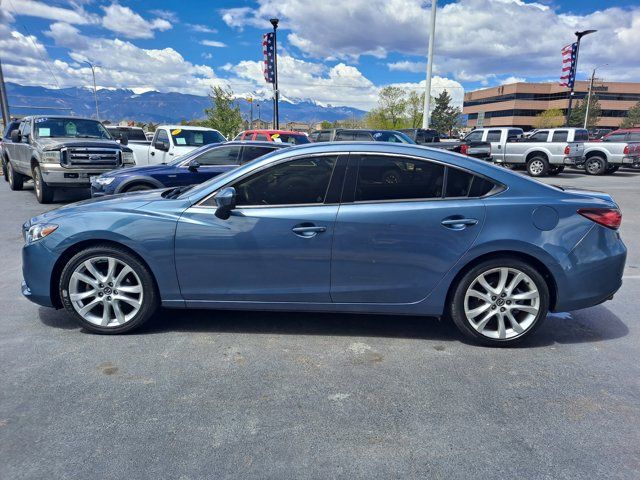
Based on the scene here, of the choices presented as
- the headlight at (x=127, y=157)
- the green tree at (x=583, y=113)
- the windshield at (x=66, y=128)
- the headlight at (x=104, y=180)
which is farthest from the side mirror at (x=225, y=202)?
the green tree at (x=583, y=113)

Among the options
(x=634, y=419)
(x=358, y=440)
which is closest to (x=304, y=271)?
(x=358, y=440)

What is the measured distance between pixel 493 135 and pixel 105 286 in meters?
19.8

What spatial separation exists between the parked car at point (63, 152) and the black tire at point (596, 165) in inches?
720

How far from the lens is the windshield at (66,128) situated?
10789mm

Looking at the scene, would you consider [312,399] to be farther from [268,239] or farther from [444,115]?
[444,115]

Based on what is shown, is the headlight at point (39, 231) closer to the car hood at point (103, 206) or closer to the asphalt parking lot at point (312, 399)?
the car hood at point (103, 206)

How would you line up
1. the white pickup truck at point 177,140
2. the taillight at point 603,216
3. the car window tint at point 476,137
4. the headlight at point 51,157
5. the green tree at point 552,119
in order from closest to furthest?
the taillight at point 603,216 → the headlight at point 51,157 → the white pickup truck at point 177,140 → the car window tint at point 476,137 → the green tree at point 552,119

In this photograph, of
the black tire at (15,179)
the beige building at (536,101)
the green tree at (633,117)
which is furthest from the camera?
the beige building at (536,101)

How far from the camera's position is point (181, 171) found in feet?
26.1

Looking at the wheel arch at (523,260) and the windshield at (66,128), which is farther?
the windshield at (66,128)

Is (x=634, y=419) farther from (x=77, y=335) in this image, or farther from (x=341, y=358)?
(x=77, y=335)

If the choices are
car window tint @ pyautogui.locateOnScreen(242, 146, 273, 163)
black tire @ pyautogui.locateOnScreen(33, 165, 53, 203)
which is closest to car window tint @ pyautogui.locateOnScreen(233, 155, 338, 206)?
car window tint @ pyautogui.locateOnScreen(242, 146, 273, 163)

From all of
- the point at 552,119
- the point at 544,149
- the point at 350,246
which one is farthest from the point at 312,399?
the point at 552,119

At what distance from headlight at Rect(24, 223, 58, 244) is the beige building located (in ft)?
295
